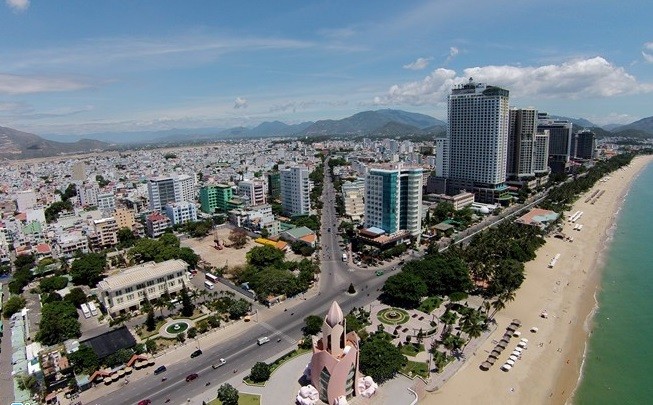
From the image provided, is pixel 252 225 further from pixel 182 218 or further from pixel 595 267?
pixel 595 267

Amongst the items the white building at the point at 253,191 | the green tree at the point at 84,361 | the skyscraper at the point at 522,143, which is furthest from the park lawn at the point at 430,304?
the skyscraper at the point at 522,143

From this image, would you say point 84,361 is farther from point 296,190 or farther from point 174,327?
point 296,190

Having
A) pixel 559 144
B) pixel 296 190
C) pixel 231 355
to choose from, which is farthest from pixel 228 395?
pixel 559 144

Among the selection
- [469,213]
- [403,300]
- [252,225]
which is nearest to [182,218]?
[252,225]

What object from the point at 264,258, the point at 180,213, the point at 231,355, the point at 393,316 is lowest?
the point at 231,355

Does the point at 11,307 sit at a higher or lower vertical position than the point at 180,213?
lower

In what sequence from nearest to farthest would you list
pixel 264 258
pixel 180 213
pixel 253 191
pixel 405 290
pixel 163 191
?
pixel 405 290
pixel 264 258
pixel 180 213
pixel 163 191
pixel 253 191
